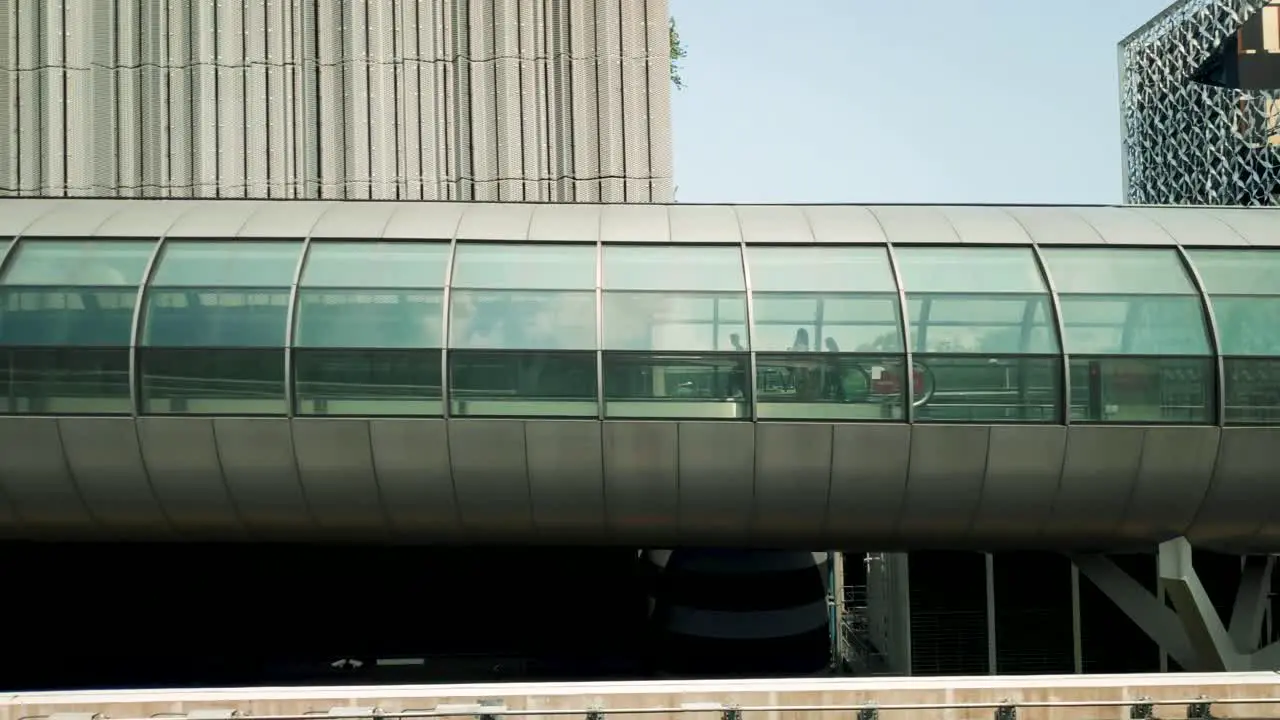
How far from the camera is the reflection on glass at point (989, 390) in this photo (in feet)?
44.4

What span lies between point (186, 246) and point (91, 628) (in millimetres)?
7823

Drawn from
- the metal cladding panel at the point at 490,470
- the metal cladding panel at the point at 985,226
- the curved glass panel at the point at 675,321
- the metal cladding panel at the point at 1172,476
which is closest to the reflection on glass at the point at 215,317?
the metal cladding panel at the point at 490,470

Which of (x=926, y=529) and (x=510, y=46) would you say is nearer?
(x=926, y=529)

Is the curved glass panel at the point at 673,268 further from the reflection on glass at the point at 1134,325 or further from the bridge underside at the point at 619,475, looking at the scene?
the reflection on glass at the point at 1134,325

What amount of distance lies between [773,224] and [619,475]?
4291mm

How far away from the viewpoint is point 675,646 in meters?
17.4

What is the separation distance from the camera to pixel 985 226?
14.8 m

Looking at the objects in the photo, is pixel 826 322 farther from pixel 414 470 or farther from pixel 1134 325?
pixel 414 470

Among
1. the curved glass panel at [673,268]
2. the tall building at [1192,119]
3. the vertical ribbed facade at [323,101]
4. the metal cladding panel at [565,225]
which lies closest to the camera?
the curved glass panel at [673,268]

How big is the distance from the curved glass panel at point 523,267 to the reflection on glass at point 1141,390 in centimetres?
665

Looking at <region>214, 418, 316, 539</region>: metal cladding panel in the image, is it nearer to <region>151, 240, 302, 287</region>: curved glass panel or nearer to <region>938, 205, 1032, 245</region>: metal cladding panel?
<region>151, 240, 302, 287</region>: curved glass panel

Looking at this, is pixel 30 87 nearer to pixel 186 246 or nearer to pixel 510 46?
pixel 510 46

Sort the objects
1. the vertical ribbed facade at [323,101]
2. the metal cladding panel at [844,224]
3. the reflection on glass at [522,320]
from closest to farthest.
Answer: the reflection on glass at [522,320] < the metal cladding panel at [844,224] < the vertical ribbed facade at [323,101]

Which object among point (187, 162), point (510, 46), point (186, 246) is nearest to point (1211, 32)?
point (510, 46)
